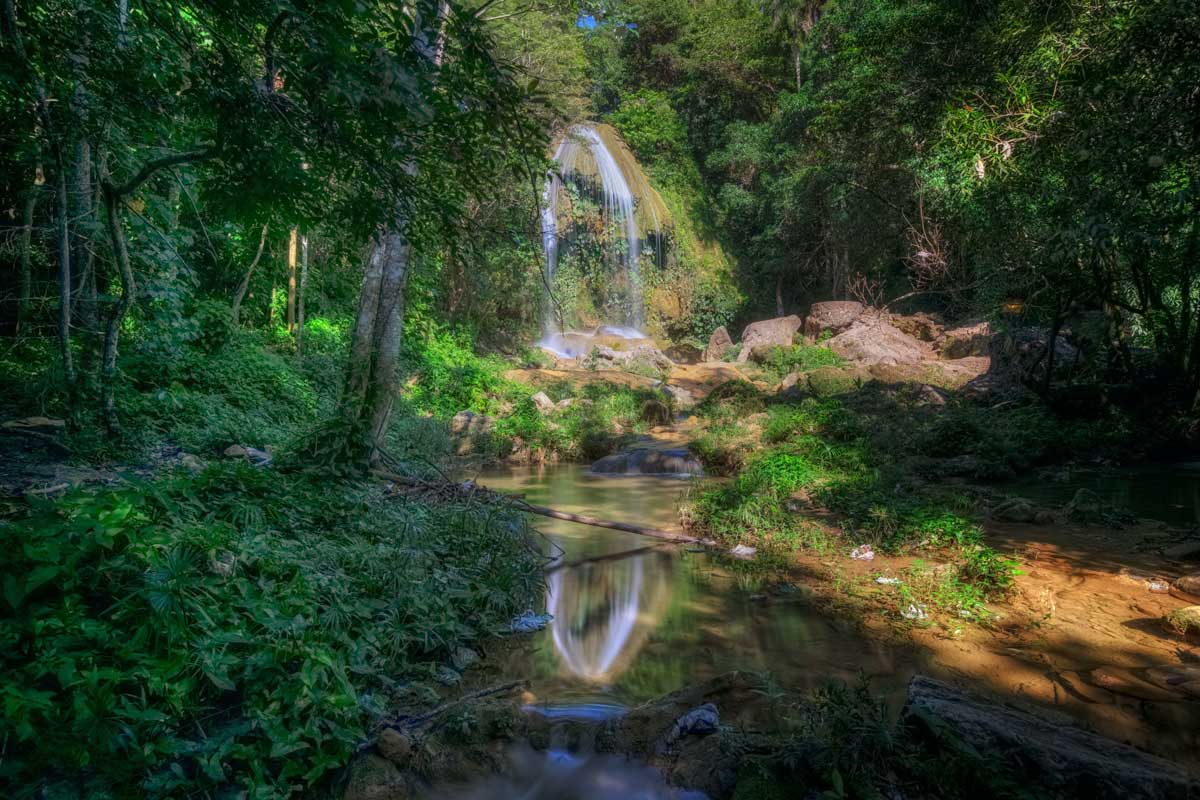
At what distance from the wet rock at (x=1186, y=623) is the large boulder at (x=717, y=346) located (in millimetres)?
19395

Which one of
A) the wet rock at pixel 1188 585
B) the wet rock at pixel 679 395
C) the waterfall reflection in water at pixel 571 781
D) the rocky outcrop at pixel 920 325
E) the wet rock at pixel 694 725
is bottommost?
the waterfall reflection in water at pixel 571 781

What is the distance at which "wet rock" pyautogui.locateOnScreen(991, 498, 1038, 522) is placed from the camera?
685cm

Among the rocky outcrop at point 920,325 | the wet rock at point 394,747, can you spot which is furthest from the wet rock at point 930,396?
the wet rock at point 394,747

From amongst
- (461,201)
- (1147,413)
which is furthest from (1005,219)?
(461,201)

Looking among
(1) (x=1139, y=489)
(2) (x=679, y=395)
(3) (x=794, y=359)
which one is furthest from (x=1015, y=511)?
(3) (x=794, y=359)

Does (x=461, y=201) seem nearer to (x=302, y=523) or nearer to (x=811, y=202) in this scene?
(x=302, y=523)

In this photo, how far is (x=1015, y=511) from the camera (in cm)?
693

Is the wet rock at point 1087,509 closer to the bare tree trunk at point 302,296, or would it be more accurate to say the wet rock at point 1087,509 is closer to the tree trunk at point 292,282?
the bare tree trunk at point 302,296

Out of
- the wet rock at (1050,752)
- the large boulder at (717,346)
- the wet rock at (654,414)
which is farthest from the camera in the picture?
the large boulder at (717,346)

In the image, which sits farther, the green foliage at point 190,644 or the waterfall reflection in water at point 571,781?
the waterfall reflection in water at point 571,781

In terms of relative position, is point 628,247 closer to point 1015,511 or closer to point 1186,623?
point 1015,511

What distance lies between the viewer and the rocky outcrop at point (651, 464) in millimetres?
11492

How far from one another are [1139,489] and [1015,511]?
2.65 metres

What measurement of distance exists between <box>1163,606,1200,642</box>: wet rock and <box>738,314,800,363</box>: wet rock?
17.9 m
